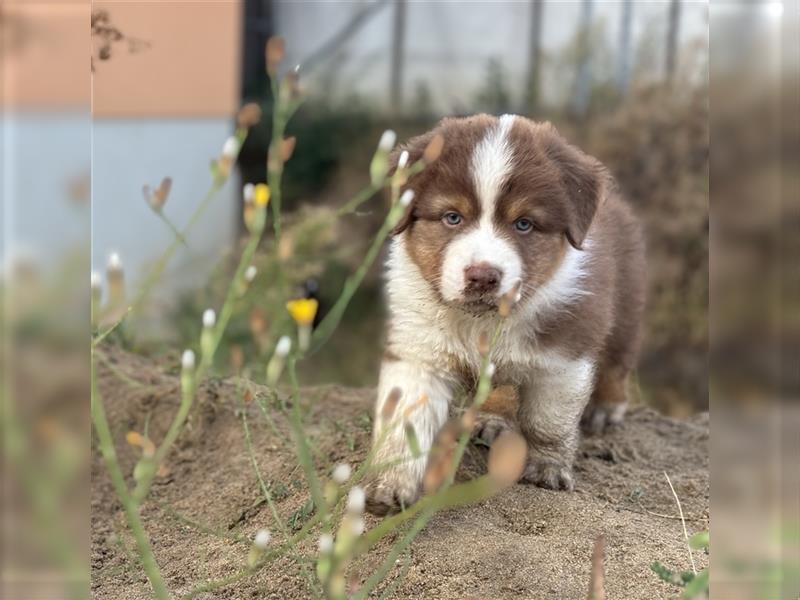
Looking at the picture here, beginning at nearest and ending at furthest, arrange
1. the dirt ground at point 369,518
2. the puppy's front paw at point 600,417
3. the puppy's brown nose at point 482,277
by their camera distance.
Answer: the dirt ground at point 369,518 → the puppy's brown nose at point 482,277 → the puppy's front paw at point 600,417

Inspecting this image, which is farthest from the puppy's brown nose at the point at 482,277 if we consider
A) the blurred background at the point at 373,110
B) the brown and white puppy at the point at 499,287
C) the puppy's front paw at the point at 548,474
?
the blurred background at the point at 373,110

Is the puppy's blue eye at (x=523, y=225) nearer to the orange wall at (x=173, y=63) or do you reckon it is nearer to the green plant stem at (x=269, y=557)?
the green plant stem at (x=269, y=557)

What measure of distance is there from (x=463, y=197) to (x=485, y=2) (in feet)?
27.1

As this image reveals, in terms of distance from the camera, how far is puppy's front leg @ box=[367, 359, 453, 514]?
3.37 meters

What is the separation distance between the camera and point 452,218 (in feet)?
11.7

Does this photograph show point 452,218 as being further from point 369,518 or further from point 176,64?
point 176,64

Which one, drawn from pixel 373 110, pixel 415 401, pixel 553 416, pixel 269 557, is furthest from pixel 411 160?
pixel 373 110

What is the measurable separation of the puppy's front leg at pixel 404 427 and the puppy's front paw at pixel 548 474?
411 mm

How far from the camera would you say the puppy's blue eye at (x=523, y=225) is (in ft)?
11.7

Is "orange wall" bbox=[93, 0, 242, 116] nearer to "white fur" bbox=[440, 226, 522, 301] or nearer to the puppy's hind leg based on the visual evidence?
the puppy's hind leg

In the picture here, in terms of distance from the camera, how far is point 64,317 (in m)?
1.74

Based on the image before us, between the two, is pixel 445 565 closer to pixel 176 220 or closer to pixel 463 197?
pixel 463 197

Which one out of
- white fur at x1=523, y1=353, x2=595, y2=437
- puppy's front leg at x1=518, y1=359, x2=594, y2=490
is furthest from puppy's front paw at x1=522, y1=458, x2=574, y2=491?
white fur at x1=523, y1=353, x2=595, y2=437

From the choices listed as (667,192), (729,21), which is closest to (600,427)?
(729,21)
